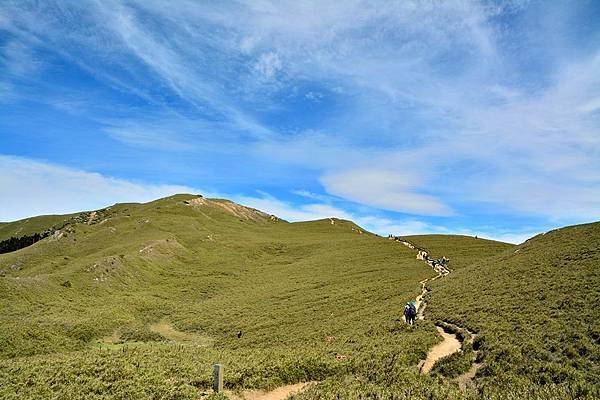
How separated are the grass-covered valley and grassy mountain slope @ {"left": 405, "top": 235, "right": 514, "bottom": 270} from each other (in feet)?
2.50

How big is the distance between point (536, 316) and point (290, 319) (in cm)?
2577

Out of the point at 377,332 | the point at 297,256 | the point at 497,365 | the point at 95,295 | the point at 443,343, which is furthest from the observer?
the point at 297,256

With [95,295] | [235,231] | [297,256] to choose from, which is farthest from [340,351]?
[235,231]

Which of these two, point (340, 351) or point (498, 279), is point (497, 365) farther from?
point (498, 279)

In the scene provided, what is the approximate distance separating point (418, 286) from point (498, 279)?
35.8 feet

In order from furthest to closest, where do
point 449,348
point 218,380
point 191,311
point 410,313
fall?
point 191,311, point 410,313, point 449,348, point 218,380

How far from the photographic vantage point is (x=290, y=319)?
44.0 meters

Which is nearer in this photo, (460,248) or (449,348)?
(449,348)

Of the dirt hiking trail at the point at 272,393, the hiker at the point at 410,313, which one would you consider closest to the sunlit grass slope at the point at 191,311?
the dirt hiking trail at the point at 272,393

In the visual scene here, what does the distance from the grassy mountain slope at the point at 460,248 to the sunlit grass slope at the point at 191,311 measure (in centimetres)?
1032

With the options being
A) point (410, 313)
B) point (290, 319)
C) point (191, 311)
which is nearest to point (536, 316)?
point (410, 313)

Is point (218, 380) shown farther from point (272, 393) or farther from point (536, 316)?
point (536, 316)

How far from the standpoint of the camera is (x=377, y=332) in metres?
30.4

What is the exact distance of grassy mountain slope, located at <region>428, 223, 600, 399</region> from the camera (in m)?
16.7
